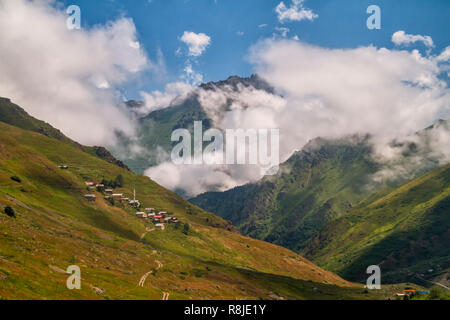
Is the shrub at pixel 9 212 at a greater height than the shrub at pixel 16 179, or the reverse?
the shrub at pixel 16 179

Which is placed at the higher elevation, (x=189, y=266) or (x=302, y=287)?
(x=189, y=266)

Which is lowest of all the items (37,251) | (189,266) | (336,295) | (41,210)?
(336,295)

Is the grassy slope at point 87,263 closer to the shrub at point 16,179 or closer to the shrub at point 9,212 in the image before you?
the shrub at point 16,179

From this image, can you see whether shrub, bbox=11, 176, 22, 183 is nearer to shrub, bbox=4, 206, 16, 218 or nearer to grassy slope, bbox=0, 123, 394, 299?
grassy slope, bbox=0, 123, 394, 299

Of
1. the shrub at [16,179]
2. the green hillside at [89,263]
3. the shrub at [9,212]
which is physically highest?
the shrub at [16,179]

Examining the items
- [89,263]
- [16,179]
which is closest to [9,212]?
[89,263]

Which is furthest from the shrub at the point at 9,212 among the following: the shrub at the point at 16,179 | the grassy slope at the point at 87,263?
→ the shrub at the point at 16,179

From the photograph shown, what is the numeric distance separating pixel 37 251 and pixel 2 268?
2793 cm

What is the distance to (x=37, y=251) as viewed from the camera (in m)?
89.7

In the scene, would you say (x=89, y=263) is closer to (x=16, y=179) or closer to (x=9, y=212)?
(x=9, y=212)
